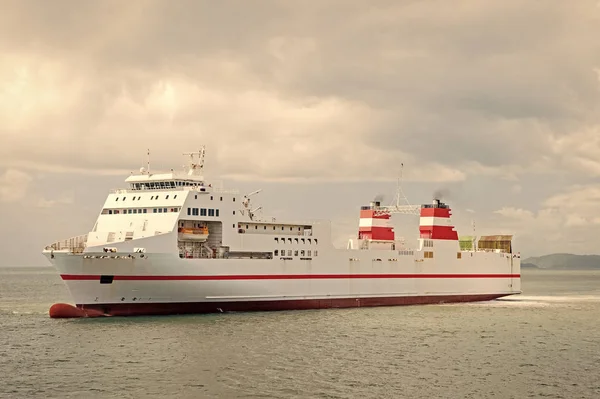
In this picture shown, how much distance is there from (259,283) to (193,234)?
15.0 feet

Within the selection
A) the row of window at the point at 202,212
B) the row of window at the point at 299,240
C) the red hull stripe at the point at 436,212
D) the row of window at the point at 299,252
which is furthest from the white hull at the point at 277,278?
the red hull stripe at the point at 436,212

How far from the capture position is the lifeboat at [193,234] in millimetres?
37750

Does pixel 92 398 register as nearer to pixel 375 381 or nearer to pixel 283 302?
pixel 375 381

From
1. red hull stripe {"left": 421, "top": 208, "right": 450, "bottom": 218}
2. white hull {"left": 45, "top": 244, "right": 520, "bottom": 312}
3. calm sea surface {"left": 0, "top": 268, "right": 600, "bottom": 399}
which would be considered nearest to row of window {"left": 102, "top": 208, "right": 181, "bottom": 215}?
white hull {"left": 45, "top": 244, "right": 520, "bottom": 312}

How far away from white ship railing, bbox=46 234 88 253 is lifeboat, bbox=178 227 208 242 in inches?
194

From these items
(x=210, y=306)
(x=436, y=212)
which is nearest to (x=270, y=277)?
(x=210, y=306)

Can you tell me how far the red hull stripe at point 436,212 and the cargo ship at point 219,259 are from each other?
438 mm

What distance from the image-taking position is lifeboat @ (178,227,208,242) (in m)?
37.8

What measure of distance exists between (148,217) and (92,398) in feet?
60.1

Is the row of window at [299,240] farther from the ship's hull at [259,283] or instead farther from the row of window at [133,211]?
the row of window at [133,211]

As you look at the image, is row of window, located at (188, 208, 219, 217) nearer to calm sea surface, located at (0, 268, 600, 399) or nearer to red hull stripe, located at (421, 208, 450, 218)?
calm sea surface, located at (0, 268, 600, 399)

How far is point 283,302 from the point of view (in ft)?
134

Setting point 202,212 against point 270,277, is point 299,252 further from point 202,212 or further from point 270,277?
point 202,212

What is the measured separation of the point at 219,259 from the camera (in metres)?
37.8
